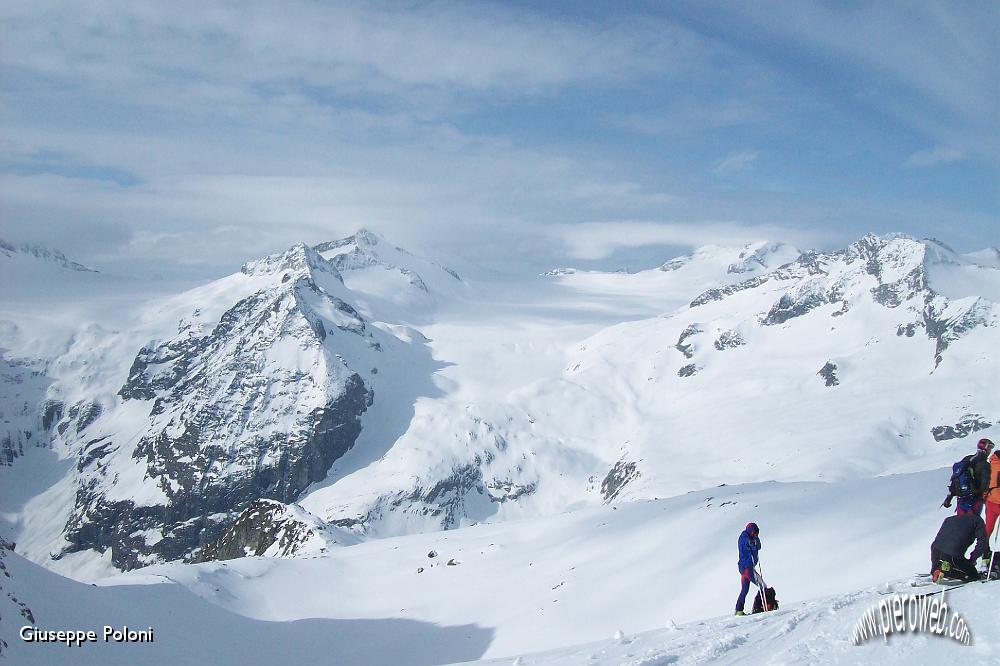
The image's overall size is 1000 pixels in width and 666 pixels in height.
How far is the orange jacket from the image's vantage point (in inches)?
619

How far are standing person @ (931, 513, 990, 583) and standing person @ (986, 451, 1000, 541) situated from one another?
0.88 metres

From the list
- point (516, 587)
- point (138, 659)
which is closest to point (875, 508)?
point (516, 587)

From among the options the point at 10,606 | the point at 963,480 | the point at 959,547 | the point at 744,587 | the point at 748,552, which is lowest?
the point at 10,606

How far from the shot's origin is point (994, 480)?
1577cm

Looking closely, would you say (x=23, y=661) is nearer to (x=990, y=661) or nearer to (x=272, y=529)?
(x=990, y=661)

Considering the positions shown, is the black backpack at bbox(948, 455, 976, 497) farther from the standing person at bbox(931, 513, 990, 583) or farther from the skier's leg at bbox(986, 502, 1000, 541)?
the standing person at bbox(931, 513, 990, 583)

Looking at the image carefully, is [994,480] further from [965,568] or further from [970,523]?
[965,568]

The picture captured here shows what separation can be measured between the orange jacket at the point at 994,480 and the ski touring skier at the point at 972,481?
8 centimetres

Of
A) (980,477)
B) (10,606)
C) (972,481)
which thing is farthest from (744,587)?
(10,606)

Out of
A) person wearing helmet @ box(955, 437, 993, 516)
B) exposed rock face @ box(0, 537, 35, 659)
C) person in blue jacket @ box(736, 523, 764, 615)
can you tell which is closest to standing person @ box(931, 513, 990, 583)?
person wearing helmet @ box(955, 437, 993, 516)

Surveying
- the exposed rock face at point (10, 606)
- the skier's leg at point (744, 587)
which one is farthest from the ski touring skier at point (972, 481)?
the exposed rock face at point (10, 606)

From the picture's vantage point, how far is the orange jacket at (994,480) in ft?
51.6

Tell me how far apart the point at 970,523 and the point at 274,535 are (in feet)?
297

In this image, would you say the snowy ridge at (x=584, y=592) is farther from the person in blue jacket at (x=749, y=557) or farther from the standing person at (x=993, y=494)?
the standing person at (x=993, y=494)
